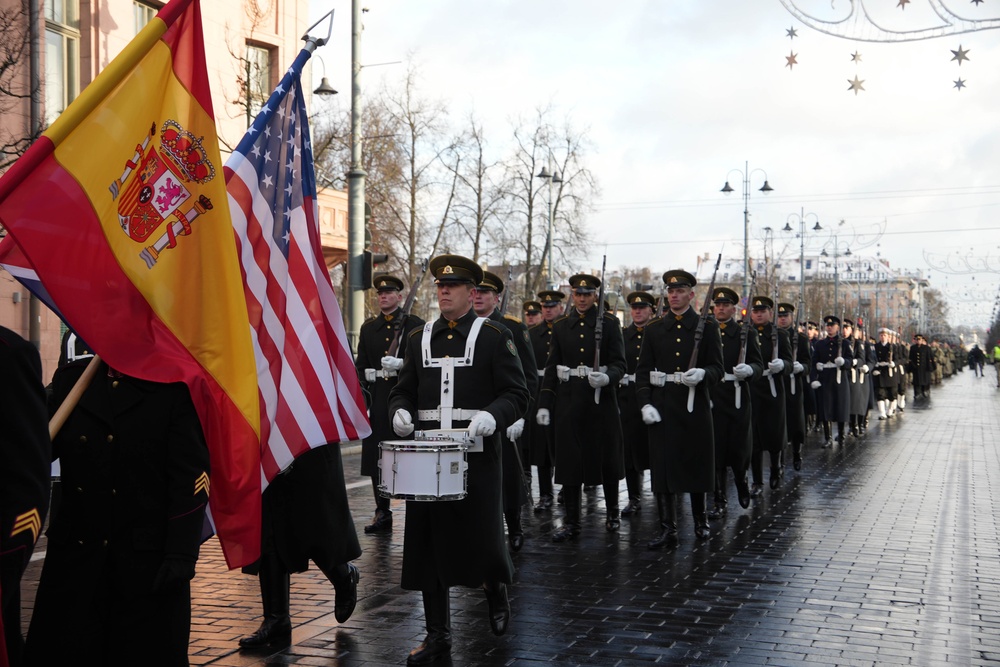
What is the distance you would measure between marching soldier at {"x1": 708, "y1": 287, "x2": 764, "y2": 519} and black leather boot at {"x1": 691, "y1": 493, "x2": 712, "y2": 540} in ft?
3.72

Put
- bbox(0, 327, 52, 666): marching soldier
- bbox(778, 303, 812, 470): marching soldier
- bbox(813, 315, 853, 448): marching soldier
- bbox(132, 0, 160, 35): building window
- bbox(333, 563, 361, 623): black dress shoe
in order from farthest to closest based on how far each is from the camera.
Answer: bbox(132, 0, 160, 35): building window, bbox(813, 315, 853, 448): marching soldier, bbox(778, 303, 812, 470): marching soldier, bbox(333, 563, 361, 623): black dress shoe, bbox(0, 327, 52, 666): marching soldier

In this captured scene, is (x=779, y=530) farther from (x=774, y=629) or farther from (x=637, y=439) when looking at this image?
(x=774, y=629)

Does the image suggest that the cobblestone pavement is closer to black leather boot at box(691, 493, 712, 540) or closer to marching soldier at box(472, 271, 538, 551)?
black leather boot at box(691, 493, 712, 540)

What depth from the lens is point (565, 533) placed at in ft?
32.6

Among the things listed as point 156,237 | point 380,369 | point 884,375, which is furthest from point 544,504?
point 884,375

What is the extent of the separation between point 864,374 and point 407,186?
26968 mm

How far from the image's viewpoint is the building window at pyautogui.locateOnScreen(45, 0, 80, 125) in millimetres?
22109

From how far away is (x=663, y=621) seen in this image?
274 inches

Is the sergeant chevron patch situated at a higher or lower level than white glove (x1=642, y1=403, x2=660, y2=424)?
higher

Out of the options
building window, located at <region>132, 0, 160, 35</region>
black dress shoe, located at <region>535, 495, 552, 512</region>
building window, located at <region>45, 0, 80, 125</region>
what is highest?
building window, located at <region>132, 0, 160, 35</region>

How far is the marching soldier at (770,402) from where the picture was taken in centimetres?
1384

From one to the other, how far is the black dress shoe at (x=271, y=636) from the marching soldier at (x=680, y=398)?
13.8ft

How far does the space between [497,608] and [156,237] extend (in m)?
3.02

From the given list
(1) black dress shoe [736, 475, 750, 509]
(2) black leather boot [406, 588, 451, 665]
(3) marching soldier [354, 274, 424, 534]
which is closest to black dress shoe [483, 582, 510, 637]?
(2) black leather boot [406, 588, 451, 665]
